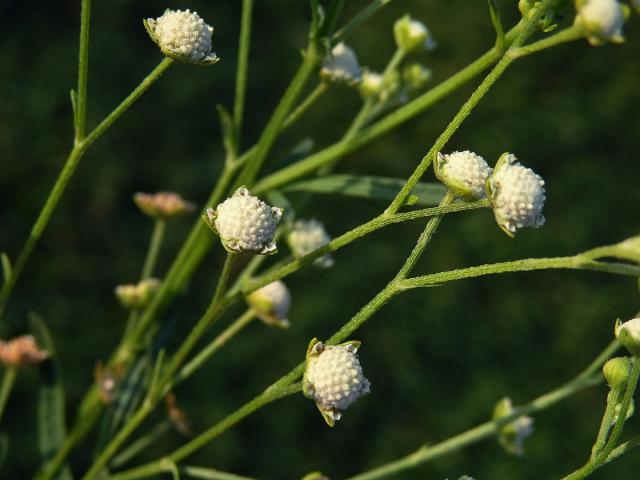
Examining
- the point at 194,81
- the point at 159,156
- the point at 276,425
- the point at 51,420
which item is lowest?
the point at 51,420

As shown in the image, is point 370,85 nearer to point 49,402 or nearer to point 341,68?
point 341,68

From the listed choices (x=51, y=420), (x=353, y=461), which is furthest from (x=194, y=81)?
(x=51, y=420)

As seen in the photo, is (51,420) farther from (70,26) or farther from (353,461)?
(70,26)

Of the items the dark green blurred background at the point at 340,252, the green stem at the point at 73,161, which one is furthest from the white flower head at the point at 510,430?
the dark green blurred background at the point at 340,252

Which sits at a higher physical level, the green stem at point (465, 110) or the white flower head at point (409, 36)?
the white flower head at point (409, 36)

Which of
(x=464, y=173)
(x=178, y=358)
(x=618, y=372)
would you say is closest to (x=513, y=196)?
(x=464, y=173)

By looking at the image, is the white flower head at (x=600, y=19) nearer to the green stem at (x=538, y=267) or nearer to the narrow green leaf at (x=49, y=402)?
the green stem at (x=538, y=267)
